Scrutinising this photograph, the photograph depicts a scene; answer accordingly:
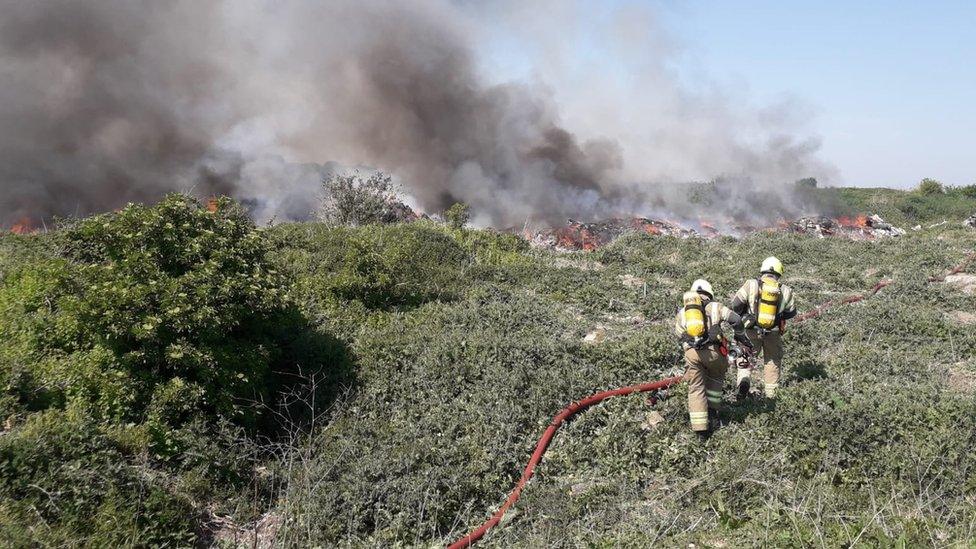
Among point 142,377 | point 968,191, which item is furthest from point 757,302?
point 968,191

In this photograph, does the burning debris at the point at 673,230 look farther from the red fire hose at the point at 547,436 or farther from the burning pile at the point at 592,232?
the red fire hose at the point at 547,436

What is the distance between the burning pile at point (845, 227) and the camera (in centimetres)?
2586

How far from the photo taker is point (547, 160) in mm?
28578

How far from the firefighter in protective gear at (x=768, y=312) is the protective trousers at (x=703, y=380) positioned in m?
0.92

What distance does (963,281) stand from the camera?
43.7 ft

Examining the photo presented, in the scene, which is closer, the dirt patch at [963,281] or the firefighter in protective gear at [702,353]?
the firefighter in protective gear at [702,353]

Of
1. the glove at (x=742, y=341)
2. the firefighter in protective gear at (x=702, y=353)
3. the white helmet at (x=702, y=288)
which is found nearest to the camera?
the firefighter in protective gear at (x=702, y=353)

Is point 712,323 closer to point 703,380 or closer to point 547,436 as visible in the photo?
point 703,380

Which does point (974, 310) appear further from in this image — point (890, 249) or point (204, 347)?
point (204, 347)

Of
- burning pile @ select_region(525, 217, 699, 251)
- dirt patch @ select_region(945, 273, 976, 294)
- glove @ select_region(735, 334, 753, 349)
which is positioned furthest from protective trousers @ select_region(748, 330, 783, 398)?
burning pile @ select_region(525, 217, 699, 251)

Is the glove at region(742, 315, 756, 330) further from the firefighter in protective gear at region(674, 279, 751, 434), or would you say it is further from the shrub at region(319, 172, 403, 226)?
the shrub at region(319, 172, 403, 226)

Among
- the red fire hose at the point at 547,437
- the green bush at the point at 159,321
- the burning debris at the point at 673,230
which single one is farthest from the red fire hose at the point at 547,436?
the burning debris at the point at 673,230

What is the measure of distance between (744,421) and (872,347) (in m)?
3.87

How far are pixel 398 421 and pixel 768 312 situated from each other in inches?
180
